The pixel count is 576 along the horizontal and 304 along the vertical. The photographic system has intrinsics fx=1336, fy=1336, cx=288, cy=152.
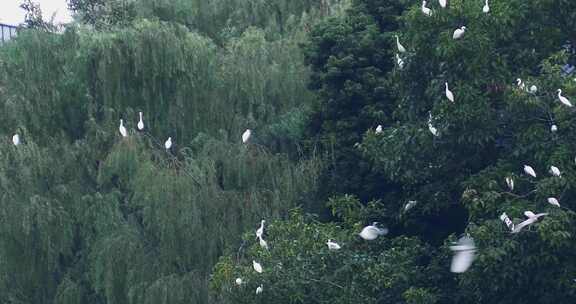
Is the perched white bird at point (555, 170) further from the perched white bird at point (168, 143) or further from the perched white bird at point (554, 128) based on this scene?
the perched white bird at point (168, 143)

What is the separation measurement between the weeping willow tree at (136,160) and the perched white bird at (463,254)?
3.50 m

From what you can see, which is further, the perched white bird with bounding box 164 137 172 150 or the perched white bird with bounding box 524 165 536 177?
the perched white bird with bounding box 164 137 172 150

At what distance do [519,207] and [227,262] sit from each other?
11.8 ft

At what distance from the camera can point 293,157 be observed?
18.7 meters

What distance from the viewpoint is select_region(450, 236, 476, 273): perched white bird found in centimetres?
1361

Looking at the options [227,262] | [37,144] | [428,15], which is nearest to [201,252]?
[227,262]

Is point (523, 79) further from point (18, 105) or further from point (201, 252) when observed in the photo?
point (18, 105)

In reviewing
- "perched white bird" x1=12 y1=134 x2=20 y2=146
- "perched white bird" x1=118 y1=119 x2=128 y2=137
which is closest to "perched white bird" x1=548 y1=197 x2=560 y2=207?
"perched white bird" x1=118 y1=119 x2=128 y2=137

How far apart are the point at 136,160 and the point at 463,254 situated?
5.29 meters

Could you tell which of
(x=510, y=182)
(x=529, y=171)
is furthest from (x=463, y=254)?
(x=529, y=171)

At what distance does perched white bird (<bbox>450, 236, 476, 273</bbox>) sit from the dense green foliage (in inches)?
7.4

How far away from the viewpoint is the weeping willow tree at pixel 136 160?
16953 mm

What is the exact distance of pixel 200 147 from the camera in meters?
18.3

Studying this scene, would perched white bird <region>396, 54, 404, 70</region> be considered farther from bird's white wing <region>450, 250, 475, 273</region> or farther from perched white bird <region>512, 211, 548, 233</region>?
perched white bird <region>512, 211, 548, 233</region>
